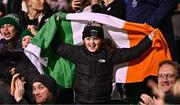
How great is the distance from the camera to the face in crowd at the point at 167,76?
19.8ft

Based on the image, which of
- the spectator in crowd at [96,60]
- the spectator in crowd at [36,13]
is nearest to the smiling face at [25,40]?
the spectator in crowd at [36,13]

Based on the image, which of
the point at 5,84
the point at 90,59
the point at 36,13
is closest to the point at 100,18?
the point at 90,59

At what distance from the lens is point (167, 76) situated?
609 cm

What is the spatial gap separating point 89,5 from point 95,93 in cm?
183

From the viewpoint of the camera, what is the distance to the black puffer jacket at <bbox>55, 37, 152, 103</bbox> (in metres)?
6.43

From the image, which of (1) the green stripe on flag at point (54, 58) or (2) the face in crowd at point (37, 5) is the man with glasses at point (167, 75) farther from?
(2) the face in crowd at point (37, 5)

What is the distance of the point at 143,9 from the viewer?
739 centimetres

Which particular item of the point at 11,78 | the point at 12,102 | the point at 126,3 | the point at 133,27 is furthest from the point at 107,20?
the point at 12,102

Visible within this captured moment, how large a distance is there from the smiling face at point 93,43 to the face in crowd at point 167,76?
779 millimetres

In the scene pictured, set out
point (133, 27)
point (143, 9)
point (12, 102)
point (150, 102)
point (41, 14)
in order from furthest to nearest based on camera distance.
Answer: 1. point (41, 14)
2. point (143, 9)
3. point (133, 27)
4. point (150, 102)
5. point (12, 102)

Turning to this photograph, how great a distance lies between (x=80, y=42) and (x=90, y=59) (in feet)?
1.81

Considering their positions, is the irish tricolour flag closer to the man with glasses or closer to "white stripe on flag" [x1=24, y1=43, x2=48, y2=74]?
"white stripe on flag" [x1=24, y1=43, x2=48, y2=74]

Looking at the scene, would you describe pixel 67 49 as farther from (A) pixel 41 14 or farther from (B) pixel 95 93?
(A) pixel 41 14

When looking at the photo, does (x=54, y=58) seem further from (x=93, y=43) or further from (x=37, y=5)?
→ (x=37, y=5)
